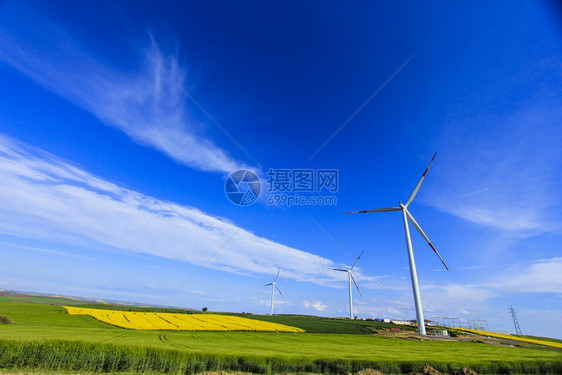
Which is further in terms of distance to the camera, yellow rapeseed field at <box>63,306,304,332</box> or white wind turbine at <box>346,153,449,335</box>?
white wind turbine at <box>346,153,449,335</box>

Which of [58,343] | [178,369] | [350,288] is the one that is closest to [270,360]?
[178,369]

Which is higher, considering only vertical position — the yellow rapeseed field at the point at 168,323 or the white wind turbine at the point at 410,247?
the white wind turbine at the point at 410,247

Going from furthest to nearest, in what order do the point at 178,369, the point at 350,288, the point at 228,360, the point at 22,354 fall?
the point at 350,288 → the point at 228,360 → the point at 178,369 → the point at 22,354

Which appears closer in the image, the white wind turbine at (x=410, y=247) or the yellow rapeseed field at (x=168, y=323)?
the yellow rapeseed field at (x=168, y=323)

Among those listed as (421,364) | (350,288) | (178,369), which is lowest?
(178,369)

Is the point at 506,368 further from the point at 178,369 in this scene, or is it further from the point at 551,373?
the point at 178,369

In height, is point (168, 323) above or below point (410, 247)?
below

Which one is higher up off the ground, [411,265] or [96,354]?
A: [411,265]

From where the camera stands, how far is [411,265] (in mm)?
65625

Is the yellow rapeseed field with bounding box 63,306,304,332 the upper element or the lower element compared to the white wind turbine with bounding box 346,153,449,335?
lower

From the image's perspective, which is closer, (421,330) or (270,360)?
(270,360)

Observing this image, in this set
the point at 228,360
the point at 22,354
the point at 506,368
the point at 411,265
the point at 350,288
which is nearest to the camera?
the point at 22,354

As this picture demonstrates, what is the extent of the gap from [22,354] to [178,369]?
12916 millimetres

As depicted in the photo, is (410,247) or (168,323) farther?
(410,247)
